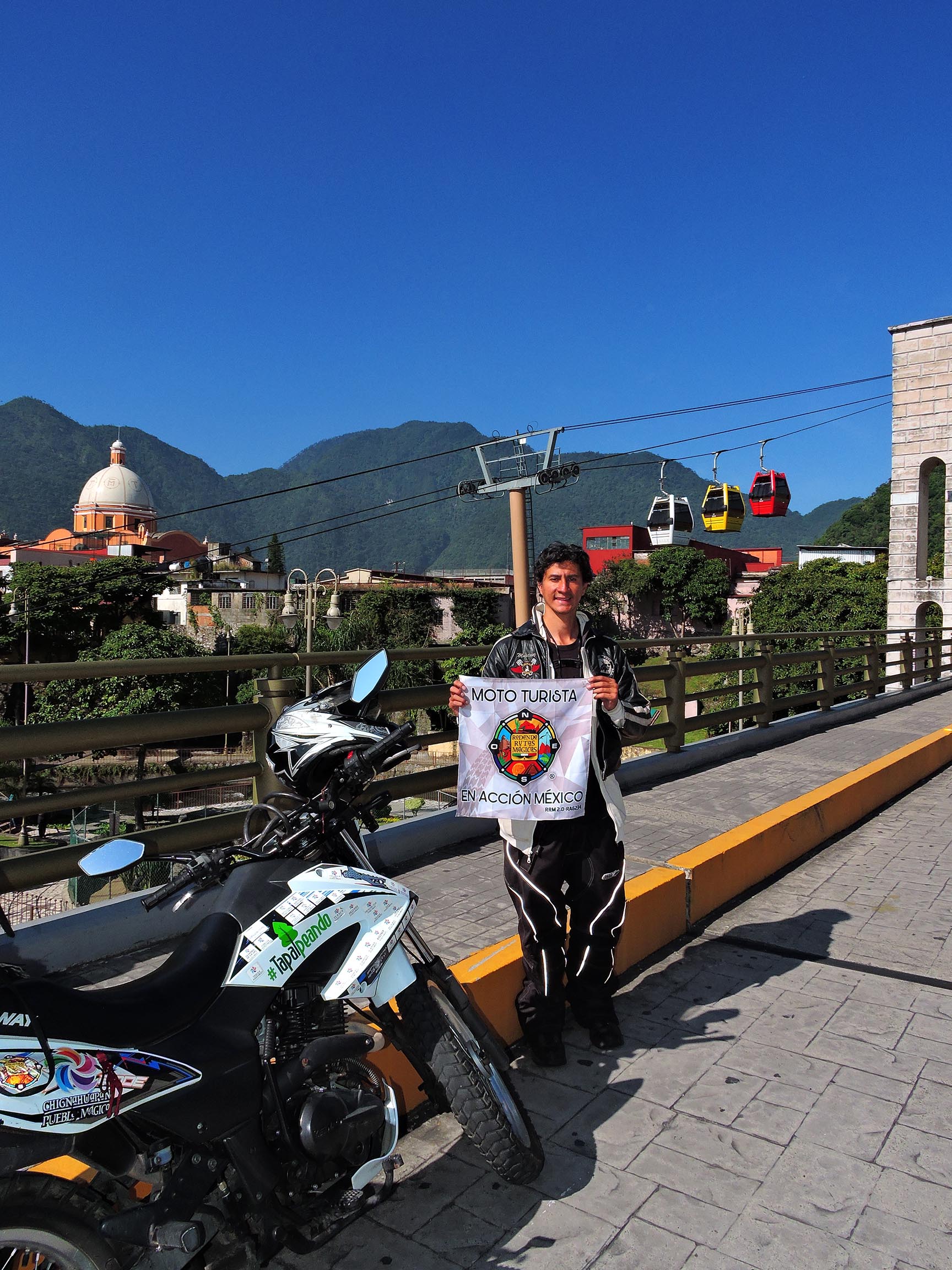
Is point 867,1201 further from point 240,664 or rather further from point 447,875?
point 240,664

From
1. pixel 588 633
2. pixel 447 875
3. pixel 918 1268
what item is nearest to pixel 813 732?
pixel 447 875

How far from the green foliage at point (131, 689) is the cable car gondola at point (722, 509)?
2188 centimetres

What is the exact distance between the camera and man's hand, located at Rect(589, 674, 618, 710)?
139 inches

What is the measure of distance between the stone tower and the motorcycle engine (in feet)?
139

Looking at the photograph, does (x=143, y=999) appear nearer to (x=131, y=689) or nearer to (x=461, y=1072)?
(x=461, y=1072)

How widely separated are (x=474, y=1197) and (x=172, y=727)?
7.96ft

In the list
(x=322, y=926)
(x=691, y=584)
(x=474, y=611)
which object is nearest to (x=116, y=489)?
(x=474, y=611)

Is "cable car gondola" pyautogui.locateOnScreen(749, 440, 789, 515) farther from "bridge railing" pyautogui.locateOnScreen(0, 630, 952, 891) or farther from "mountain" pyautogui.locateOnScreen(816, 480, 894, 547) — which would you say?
"mountain" pyautogui.locateOnScreen(816, 480, 894, 547)

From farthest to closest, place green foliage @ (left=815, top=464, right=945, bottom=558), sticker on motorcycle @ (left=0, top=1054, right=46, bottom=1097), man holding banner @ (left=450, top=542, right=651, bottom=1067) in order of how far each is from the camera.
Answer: green foliage @ (left=815, top=464, right=945, bottom=558), man holding banner @ (left=450, top=542, right=651, bottom=1067), sticker on motorcycle @ (left=0, top=1054, right=46, bottom=1097)

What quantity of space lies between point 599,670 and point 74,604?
57.3 m

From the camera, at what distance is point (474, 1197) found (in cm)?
282

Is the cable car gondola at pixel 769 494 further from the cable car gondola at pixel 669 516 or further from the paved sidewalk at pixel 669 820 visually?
Result: the paved sidewalk at pixel 669 820

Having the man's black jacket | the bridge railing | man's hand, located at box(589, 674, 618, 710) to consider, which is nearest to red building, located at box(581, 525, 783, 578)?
the bridge railing

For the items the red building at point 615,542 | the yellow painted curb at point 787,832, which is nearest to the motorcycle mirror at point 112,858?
the yellow painted curb at point 787,832
